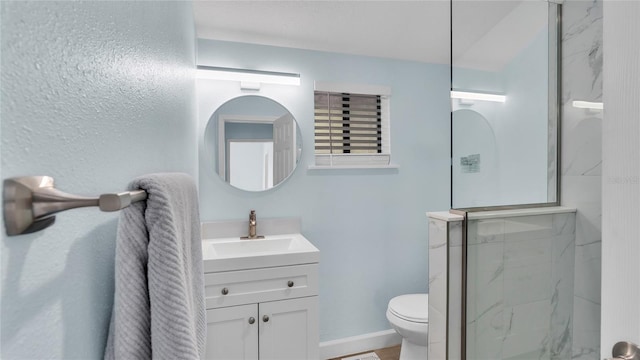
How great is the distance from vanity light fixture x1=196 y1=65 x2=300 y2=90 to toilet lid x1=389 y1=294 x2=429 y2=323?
1595mm

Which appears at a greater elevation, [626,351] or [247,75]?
Result: [247,75]

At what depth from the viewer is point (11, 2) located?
9.7 inches

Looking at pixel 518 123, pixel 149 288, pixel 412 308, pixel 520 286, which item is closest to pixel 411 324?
pixel 412 308

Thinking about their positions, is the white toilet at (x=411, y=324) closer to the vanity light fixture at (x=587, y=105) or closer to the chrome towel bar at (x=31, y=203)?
the vanity light fixture at (x=587, y=105)

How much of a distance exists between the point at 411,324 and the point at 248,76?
5.99 feet

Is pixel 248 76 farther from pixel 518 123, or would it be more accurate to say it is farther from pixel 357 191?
pixel 518 123

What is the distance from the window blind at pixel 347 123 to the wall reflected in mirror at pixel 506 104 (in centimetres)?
107

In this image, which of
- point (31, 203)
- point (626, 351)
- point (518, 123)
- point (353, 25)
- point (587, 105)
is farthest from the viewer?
point (353, 25)

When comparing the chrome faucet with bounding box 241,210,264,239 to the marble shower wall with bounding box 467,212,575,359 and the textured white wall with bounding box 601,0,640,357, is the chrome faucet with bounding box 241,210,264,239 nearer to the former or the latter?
the marble shower wall with bounding box 467,212,575,359

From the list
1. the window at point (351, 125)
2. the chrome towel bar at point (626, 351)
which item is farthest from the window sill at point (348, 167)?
the chrome towel bar at point (626, 351)

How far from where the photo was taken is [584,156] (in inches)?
38.1

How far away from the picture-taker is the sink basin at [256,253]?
62.8 inches

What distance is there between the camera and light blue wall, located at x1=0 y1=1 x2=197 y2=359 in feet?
0.83

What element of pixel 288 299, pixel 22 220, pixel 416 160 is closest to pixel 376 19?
pixel 416 160
